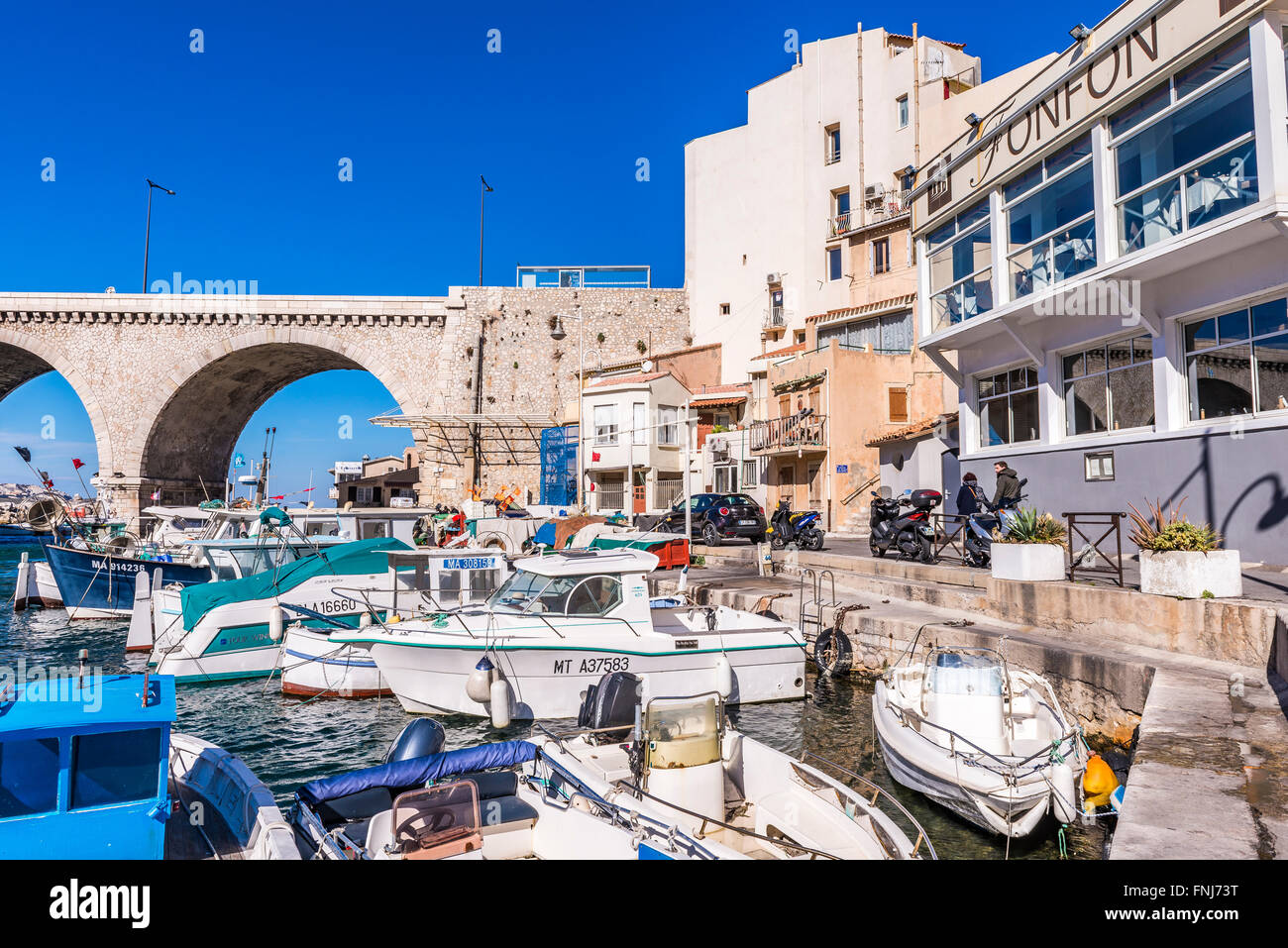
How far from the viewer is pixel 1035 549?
10234 mm

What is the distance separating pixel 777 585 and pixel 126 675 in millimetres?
12780

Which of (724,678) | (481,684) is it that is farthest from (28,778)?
(724,678)

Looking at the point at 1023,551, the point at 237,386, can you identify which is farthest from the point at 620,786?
the point at 237,386

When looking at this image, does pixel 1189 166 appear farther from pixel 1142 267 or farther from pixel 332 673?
pixel 332 673

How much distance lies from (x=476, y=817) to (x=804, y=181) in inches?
1404

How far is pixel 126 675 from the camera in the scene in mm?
5465

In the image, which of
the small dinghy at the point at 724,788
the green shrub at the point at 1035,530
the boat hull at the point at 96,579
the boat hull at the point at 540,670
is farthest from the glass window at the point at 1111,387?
the boat hull at the point at 96,579

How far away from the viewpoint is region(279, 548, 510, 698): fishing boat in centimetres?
1246

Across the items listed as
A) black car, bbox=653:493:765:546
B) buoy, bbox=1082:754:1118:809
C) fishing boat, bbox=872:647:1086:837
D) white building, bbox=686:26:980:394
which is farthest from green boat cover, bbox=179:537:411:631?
white building, bbox=686:26:980:394

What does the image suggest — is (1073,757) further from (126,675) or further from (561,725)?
(126,675)

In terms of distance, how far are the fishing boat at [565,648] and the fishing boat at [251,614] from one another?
3.33 metres

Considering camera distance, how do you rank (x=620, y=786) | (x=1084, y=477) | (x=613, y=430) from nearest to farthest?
(x=620, y=786) → (x=1084, y=477) → (x=613, y=430)

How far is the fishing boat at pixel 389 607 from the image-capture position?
12.5 meters
